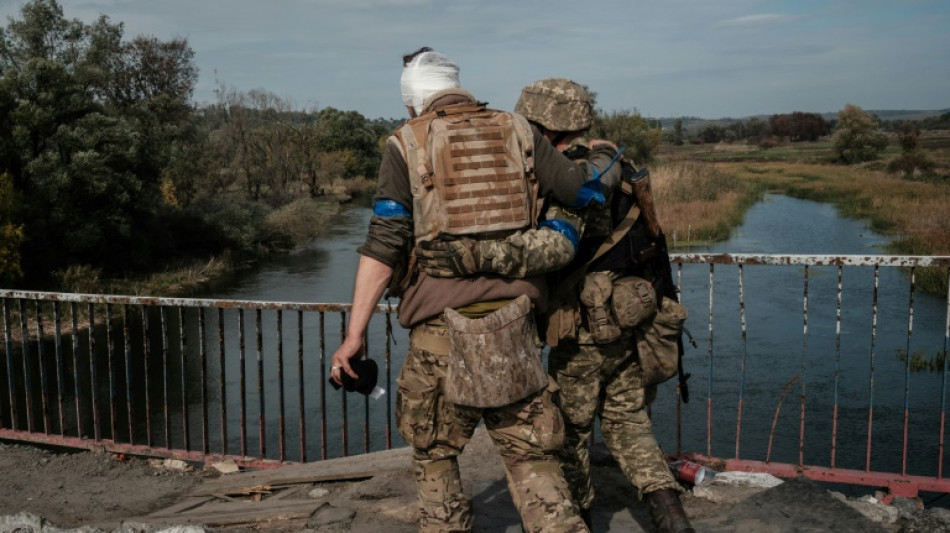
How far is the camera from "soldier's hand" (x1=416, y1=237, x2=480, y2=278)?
302 centimetres

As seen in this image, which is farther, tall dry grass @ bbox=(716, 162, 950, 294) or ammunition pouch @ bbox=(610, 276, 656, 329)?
tall dry grass @ bbox=(716, 162, 950, 294)

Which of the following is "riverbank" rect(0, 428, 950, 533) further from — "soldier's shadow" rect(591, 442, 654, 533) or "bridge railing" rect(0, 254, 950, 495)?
"bridge railing" rect(0, 254, 950, 495)

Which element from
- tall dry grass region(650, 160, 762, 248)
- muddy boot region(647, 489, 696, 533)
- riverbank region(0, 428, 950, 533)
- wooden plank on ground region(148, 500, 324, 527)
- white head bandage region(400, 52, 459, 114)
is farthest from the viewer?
tall dry grass region(650, 160, 762, 248)

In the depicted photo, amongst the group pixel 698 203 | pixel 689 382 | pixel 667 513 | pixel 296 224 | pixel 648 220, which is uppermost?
pixel 648 220

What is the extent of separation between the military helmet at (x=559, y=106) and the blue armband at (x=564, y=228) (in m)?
0.54

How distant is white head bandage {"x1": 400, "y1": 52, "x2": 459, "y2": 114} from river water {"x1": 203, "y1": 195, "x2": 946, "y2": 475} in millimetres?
2555

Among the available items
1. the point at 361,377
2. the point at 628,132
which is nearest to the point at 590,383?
the point at 361,377

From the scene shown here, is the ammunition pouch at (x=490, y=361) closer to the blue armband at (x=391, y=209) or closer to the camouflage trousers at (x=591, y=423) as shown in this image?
the blue armband at (x=391, y=209)

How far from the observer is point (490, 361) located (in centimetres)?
301

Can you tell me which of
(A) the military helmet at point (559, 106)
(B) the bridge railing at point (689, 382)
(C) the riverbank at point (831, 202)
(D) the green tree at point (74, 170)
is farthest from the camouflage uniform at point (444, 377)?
(D) the green tree at point (74, 170)

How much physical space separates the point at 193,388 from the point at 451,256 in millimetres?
14933

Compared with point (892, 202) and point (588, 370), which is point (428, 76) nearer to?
point (588, 370)

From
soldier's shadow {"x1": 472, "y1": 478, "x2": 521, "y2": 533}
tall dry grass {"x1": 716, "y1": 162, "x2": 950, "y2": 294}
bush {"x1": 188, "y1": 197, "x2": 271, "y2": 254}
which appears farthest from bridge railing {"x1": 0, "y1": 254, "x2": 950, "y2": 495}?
bush {"x1": 188, "y1": 197, "x2": 271, "y2": 254}

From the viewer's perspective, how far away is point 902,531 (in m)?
4.01
